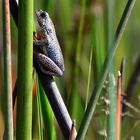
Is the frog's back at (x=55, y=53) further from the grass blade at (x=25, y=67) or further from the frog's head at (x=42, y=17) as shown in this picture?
the grass blade at (x=25, y=67)

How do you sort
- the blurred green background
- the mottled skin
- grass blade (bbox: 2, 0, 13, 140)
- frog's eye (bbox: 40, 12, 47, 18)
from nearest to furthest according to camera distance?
grass blade (bbox: 2, 0, 13, 140) < the mottled skin < frog's eye (bbox: 40, 12, 47, 18) < the blurred green background

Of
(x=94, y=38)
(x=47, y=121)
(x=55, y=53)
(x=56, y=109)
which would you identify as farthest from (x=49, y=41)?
(x=56, y=109)

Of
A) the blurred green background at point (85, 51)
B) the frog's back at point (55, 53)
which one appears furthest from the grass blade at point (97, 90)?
the blurred green background at point (85, 51)

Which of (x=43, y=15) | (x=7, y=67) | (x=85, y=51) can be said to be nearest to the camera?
(x=7, y=67)

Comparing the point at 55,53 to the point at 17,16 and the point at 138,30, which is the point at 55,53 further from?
the point at 138,30

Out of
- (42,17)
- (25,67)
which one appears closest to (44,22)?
(42,17)

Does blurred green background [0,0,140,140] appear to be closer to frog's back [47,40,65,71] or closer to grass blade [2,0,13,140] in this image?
frog's back [47,40,65,71]

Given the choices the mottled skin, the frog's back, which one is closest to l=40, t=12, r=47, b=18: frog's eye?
the mottled skin

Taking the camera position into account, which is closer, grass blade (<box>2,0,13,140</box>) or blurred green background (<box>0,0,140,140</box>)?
grass blade (<box>2,0,13,140</box>)

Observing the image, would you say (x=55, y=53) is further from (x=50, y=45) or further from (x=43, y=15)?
(x=43, y=15)

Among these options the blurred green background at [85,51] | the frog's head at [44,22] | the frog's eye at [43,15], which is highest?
the frog's eye at [43,15]

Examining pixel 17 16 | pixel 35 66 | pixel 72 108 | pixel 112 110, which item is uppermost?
pixel 17 16
